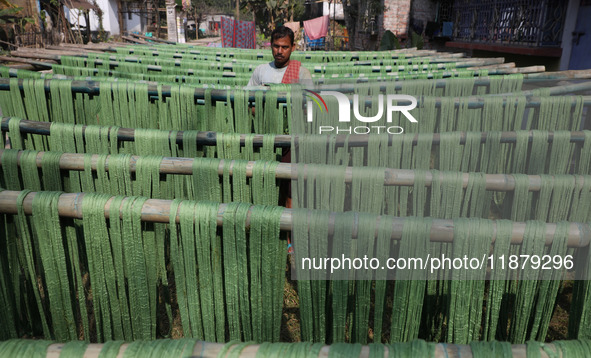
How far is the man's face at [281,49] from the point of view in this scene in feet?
12.3

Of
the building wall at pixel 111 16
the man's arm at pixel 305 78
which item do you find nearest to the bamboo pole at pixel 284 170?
the man's arm at pixel 305 78

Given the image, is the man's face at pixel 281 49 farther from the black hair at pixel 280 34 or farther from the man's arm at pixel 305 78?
the man's arm at pixel 305 78

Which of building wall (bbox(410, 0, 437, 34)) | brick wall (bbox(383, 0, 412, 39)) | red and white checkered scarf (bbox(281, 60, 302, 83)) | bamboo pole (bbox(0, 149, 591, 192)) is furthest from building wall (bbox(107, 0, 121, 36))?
bamboo pole (bbox(0, 149, 591, 192))

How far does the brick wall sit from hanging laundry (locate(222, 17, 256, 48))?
5.10 m

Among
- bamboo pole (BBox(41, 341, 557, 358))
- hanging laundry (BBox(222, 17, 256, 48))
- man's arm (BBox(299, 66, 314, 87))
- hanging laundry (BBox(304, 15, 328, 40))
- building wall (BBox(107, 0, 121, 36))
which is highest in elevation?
building wall (BBox(107, 0, 121, 36))

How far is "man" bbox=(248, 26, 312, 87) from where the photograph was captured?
374 centimetres

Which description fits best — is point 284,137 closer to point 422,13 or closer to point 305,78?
point 305,78

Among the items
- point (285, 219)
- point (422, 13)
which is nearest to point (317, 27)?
point (422, 13)

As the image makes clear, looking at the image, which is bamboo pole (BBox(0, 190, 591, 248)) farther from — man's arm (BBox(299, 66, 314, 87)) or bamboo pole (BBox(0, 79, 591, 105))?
man's arm (BBox(299, 66, 314, 87))

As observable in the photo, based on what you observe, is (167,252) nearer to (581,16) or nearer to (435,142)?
(435,142)

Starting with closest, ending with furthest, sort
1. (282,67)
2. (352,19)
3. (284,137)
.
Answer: (284,137), (282,67), (352,19)

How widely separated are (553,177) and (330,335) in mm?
1182

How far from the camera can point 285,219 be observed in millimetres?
1514

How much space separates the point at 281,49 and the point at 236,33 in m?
10.1
